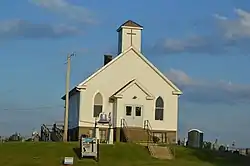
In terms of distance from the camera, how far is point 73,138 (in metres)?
65.2

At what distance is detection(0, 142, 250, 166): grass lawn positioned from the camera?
4616cm

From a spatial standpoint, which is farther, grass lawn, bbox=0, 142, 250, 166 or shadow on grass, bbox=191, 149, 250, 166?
shadow on grass, bbox=191, 149, 250, 166

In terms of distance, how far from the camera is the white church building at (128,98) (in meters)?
62.5

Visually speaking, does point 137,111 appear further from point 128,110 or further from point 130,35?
point 130,35

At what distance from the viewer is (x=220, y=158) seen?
2012 inches

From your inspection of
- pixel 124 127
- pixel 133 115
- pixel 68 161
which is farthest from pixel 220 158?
pixel 133 115

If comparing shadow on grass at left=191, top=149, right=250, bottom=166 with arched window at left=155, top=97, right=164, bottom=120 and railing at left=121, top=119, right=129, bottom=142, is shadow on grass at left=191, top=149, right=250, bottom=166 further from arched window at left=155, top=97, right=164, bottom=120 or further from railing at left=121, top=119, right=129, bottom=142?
arched window at left=155, top=97, right=164, bottom=120

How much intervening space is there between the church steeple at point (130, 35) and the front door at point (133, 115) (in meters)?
5.98

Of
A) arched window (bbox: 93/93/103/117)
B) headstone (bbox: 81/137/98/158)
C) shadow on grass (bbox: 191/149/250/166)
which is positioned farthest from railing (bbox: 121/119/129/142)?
headstone (bbox: 81/137/98/158)

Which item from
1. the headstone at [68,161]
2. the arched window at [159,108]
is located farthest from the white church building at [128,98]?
the headstone at [68,161]

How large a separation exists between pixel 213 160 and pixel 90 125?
50.3 ft

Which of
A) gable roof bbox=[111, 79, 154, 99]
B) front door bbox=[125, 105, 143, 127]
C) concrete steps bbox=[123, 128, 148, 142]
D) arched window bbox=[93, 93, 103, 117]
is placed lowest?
concrete steps bbox=[123, 128, 148, 142]

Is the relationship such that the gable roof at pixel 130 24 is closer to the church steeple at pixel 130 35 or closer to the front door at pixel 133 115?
the church steeple at pixel 130 35

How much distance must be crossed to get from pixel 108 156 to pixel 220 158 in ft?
27.2
